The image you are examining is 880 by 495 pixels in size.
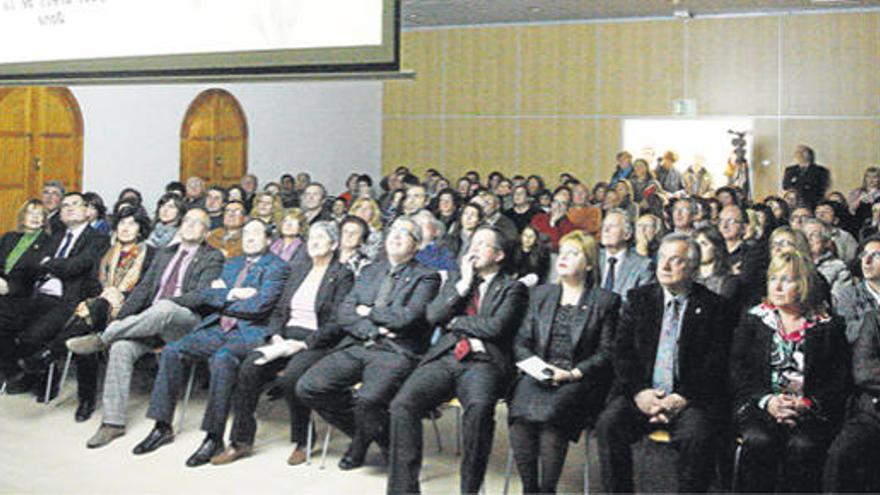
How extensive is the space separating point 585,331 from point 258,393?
1.75 meters

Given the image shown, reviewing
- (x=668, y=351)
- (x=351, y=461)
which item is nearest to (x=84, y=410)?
(x=351, y=461)

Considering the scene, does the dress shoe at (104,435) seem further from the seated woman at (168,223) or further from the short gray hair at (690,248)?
the short gray hair at (690,248)

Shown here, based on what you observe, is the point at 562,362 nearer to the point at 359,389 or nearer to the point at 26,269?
the point at 359,389

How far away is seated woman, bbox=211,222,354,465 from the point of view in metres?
5.07

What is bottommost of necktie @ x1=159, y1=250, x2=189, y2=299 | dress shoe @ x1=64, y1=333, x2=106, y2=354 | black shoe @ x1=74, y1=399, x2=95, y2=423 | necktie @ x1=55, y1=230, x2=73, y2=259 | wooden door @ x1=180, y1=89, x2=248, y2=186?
black shoe @ x1=74, y1=399, x2=95, y2=423

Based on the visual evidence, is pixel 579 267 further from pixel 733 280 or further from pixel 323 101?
pixel 323 101

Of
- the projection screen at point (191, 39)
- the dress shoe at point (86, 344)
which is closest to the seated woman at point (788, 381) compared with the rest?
the projection screen at point (191, 39)

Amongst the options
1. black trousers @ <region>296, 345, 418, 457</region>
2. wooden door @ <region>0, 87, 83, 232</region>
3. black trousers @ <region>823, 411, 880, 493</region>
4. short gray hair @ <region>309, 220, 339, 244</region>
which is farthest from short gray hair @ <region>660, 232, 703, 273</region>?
wooden door @ <region>0, 87, 83, 232</region>

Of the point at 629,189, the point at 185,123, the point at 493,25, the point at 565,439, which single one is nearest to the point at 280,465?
the point at 565,439

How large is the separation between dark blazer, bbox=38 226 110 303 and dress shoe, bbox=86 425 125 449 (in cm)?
114

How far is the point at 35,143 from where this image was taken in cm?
1105

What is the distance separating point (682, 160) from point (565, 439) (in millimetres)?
10705

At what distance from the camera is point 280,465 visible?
4.99 meters

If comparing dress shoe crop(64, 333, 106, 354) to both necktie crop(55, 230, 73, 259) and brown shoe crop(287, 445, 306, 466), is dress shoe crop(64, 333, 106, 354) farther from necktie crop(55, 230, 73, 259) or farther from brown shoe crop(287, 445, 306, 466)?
brown shoe crop(287, 445, 306, 466)
